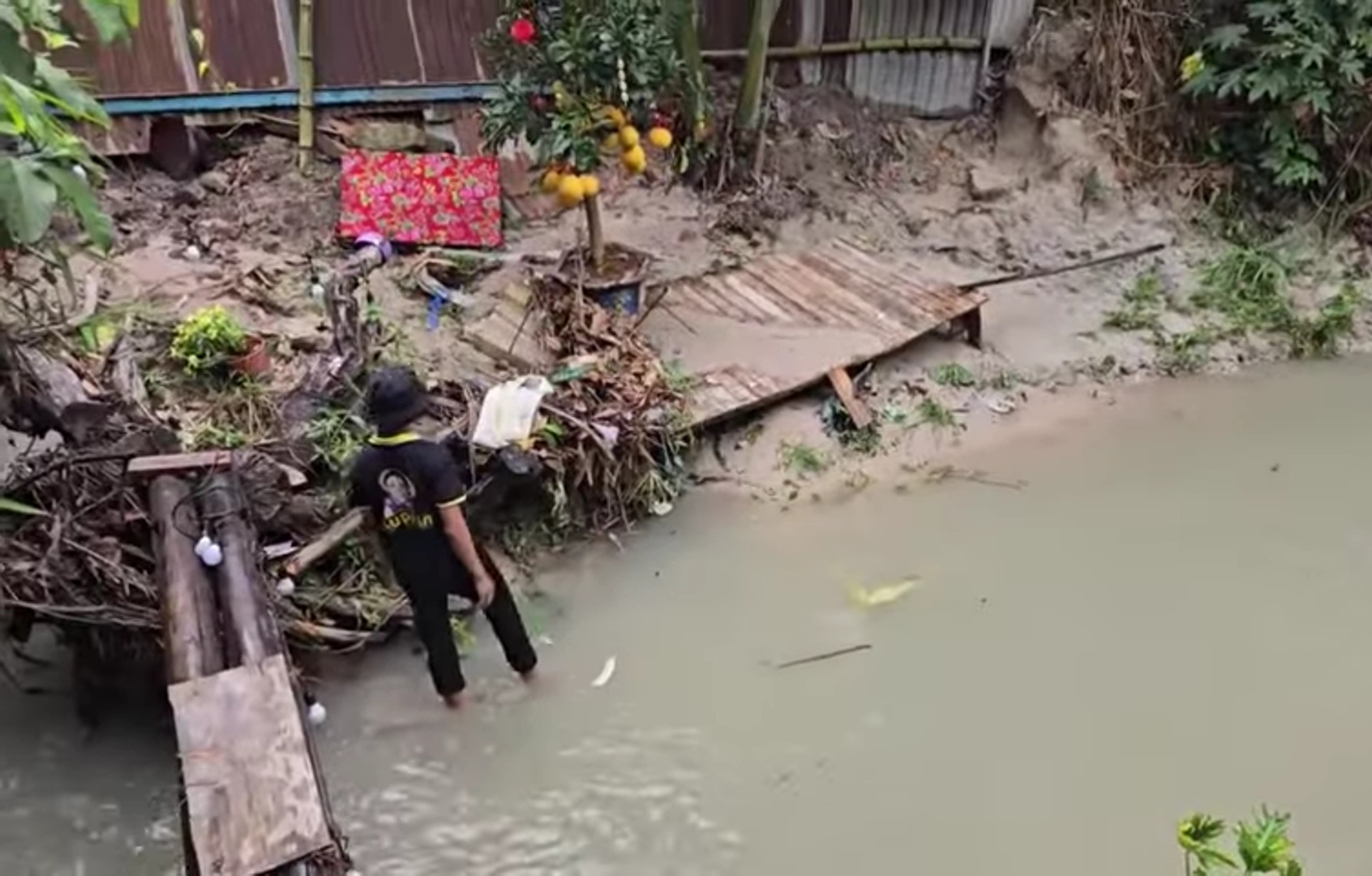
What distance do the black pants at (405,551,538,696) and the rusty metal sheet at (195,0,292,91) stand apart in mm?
3578

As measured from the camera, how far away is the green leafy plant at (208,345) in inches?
211

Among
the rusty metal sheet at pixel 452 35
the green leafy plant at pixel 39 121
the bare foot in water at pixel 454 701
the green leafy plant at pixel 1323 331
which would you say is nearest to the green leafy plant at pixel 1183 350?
the green leafy plant at pixel 1323 331

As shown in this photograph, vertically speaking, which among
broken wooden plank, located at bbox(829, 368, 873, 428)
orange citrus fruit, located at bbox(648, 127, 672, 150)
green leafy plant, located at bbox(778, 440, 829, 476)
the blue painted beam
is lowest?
green leafy plant, located at bbox(778, 440, 829, 476)

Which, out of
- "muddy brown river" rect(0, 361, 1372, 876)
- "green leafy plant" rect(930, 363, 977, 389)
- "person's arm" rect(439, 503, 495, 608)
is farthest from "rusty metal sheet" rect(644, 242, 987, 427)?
"person's arm" rect(439, 503, 495, 608)

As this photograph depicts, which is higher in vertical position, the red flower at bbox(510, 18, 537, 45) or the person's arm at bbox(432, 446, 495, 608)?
the red flower at bbox(510, 18, 537, 45)

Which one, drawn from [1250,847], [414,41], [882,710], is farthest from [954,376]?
[1250,847]

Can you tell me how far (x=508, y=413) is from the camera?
5.07 m

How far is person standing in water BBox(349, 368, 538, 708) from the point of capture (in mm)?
4031

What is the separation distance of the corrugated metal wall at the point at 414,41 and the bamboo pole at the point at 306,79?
51 millimetres

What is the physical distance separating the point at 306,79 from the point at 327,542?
3218mm

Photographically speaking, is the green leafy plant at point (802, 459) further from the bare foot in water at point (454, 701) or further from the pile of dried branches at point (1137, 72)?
the pile of dried branches at point (1137, 72)

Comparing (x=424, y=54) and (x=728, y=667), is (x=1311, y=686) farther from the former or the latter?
(x=424, y=54)

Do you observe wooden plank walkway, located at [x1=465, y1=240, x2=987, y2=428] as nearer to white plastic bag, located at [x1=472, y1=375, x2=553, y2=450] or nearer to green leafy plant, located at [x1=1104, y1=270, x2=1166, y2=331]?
white plastic bag, located at [x1=472, y1=375, x2=553, y2=450]

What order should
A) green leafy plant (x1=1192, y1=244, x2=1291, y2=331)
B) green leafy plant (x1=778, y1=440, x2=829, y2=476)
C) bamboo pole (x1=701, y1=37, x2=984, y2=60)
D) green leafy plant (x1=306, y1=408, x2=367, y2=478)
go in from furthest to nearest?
bamboo pole (x1=701, y1=37, x2=984, y2=60), green leafy plant (x1=1192, y1=244, x2=1291, y2=331), green leafy plant (x1=778, y1=440, x2=829, y2=476), green leafy plant (x1=306, y1=408, x2=367, y2=478)
